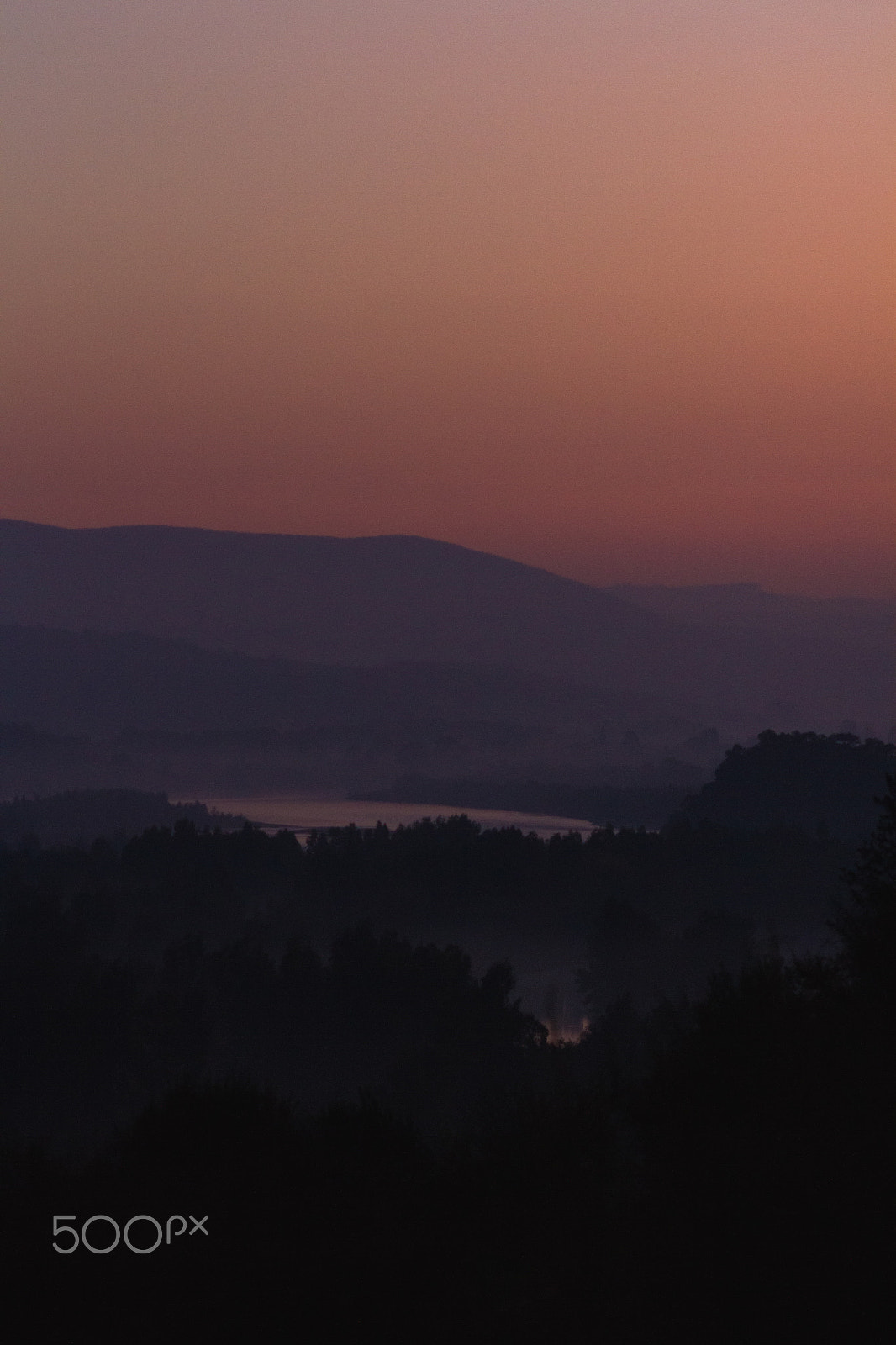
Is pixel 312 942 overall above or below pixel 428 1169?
below

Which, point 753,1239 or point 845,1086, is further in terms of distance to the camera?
point 845,1086

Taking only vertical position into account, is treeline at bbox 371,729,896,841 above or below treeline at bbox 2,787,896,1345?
above

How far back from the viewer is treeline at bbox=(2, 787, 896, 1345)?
1991 cm

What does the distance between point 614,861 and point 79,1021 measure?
62190mm

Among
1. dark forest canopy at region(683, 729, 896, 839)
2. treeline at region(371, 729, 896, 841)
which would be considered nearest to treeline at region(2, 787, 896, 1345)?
dark forest canopy at region(683, 729, 896, 839)

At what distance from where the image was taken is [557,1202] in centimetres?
2534

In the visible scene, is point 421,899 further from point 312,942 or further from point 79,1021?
point 79,1021

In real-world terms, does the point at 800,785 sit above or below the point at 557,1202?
above

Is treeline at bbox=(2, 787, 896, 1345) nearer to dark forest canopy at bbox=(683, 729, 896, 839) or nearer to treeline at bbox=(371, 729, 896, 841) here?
dark forest canopy at bbox=(683, 729, 896, 839)

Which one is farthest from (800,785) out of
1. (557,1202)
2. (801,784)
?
(557,1202)

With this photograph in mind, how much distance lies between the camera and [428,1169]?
26625 millimetres

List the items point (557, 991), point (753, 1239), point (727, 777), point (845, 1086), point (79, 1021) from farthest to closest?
1. point (727, 777)
2. point (557, 991)
3. point (79, 1021)
4. point (845, 1086)
5. point (753, 1239)

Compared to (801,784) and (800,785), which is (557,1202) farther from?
(801,784)

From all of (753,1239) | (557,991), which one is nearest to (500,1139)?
(753,1239)
